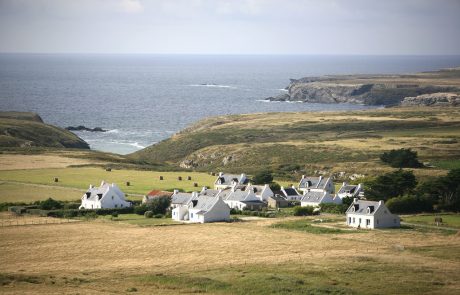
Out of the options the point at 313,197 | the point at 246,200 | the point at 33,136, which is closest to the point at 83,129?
the point at 33,136

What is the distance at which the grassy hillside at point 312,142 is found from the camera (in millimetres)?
120375

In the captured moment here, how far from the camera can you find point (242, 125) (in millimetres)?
172250

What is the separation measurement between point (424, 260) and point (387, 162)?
56947 millimetres

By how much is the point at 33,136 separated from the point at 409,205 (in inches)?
3385

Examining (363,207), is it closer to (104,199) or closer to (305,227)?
(305,227)

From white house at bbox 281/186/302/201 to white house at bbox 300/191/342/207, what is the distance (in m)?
2.84

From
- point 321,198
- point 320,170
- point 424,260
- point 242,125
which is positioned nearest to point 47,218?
point 321,198

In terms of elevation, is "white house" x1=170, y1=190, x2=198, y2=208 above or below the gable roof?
below

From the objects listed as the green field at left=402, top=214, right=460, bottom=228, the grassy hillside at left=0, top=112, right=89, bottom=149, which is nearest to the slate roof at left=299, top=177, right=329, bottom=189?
the green field at left=402, top=214, right=460, bottom=228

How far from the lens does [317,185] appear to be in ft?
311

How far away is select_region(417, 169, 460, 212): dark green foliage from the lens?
82188mm

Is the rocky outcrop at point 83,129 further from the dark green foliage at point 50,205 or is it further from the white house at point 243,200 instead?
the dark green foliage at point 50,205

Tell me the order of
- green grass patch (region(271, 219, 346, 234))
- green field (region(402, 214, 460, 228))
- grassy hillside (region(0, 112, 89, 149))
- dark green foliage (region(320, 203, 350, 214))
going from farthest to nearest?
1. grassy hillside (region(0, 112, 89, 149))
2. dark green foliage (region(320, 203, 350, 214))
3. green field (region(402, 214, 460, 228))
4. green grass patch (region(271, 219, 346, 234))

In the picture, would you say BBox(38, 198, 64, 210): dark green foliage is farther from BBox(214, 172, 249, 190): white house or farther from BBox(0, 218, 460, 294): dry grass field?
BBox(214, 172, 249, 190): white house
